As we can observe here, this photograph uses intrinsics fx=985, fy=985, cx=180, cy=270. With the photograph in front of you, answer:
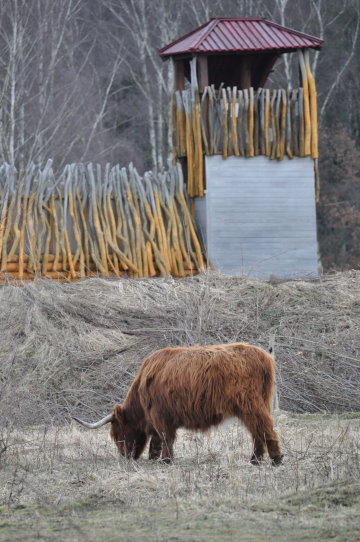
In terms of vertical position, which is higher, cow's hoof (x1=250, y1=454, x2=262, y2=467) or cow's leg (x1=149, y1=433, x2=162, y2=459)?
cow's hoof (x1=250, y1=454, x2=262, y2=467)

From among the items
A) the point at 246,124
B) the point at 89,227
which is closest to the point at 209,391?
the point at 89,227

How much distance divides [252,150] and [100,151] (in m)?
15.6

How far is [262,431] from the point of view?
8211mm

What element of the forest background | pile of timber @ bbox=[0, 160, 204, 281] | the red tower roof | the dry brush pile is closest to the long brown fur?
the dry brush pile

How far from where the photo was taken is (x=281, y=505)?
253 inches

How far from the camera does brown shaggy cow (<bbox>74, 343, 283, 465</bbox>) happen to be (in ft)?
26.8

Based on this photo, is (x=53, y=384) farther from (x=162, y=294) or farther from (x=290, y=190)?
(x=290, y=190)

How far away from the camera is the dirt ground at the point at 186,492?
585 centimetres

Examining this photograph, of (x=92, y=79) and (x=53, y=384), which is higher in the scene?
(x=92, y=79)

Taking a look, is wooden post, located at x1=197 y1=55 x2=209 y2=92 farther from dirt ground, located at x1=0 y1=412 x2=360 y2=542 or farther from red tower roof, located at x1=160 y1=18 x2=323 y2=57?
dirt ground, located at x1=0 y1=412 x2=360 y2=542

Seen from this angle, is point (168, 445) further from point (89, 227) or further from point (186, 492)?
point (89, 227)

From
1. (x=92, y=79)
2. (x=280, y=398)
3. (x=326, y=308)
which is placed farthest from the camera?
(x=92, y=79)

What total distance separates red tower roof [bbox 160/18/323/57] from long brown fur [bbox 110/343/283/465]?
10.6 metres

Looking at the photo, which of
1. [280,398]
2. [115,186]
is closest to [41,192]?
Answer: [115,186]
